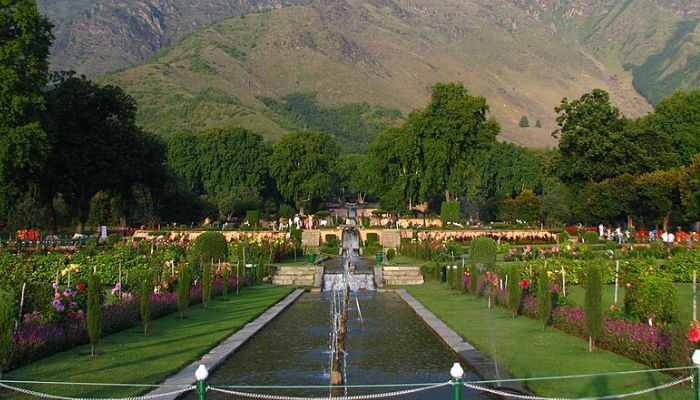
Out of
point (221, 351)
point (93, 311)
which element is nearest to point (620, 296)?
point (221, 351)

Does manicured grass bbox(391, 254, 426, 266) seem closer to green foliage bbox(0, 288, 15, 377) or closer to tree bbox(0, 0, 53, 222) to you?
tree bbox(0, 0, 53, 222)

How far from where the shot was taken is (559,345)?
15055 millimetres

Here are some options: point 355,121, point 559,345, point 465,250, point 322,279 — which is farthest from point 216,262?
point 355,121

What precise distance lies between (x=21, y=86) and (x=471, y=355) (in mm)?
33361

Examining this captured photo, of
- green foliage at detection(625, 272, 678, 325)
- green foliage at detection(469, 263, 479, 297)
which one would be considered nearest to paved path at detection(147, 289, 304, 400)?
green foliage at detection(469, 263, 479, 297)

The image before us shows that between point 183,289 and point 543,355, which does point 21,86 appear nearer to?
point 183,289

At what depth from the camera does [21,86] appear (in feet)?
129

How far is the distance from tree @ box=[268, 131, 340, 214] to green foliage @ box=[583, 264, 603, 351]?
222 feet

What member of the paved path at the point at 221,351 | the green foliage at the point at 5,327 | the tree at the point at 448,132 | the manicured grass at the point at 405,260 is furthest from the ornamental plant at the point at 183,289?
the tree at the point at 448,132

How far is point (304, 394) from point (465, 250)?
3093 centimetres

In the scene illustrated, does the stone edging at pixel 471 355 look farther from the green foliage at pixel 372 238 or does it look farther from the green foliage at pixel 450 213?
the green foliage at pixel 450 213

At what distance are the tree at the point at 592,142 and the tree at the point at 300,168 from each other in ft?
100

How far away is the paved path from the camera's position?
11.7m

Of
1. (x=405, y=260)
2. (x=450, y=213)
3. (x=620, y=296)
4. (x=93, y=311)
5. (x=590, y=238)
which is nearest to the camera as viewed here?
(x=93, y=311)
